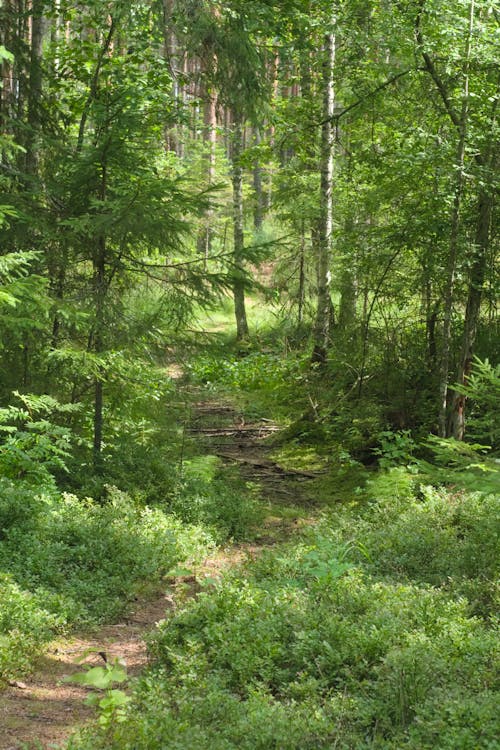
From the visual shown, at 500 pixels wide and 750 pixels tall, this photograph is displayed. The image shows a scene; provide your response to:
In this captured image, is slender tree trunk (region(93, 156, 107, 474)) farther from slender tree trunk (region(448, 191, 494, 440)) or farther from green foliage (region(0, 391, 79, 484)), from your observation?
slender tree trunk (region(448, 191, 494, 440))

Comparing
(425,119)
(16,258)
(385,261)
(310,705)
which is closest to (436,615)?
(310,705)

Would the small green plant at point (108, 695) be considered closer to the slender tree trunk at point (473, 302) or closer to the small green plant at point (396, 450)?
the small green plant at point (396, 450)

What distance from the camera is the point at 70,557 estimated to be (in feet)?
22.7

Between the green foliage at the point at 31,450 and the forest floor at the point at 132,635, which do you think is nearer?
the forest floor at the point at 132,635

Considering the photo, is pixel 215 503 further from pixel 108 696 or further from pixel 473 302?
pixel 108 696

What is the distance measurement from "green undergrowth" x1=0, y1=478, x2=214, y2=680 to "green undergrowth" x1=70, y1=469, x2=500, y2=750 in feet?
3.17

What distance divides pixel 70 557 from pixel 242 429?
7.10 m

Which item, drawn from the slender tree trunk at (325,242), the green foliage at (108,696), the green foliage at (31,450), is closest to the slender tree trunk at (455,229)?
the slender tree trunk at (325,242)

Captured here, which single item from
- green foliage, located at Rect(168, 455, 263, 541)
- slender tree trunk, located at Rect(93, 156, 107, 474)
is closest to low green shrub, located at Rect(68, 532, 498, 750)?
green foliage, located at Rect(168, 455, 263, 541)

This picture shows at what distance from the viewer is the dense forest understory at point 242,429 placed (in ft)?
15.3

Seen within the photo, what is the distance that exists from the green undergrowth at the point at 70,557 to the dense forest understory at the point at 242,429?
0.10 feet

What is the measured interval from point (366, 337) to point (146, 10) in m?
6.06

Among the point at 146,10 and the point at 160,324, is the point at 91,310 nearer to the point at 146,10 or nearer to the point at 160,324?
the point at 160,324

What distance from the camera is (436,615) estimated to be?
5219 mm
